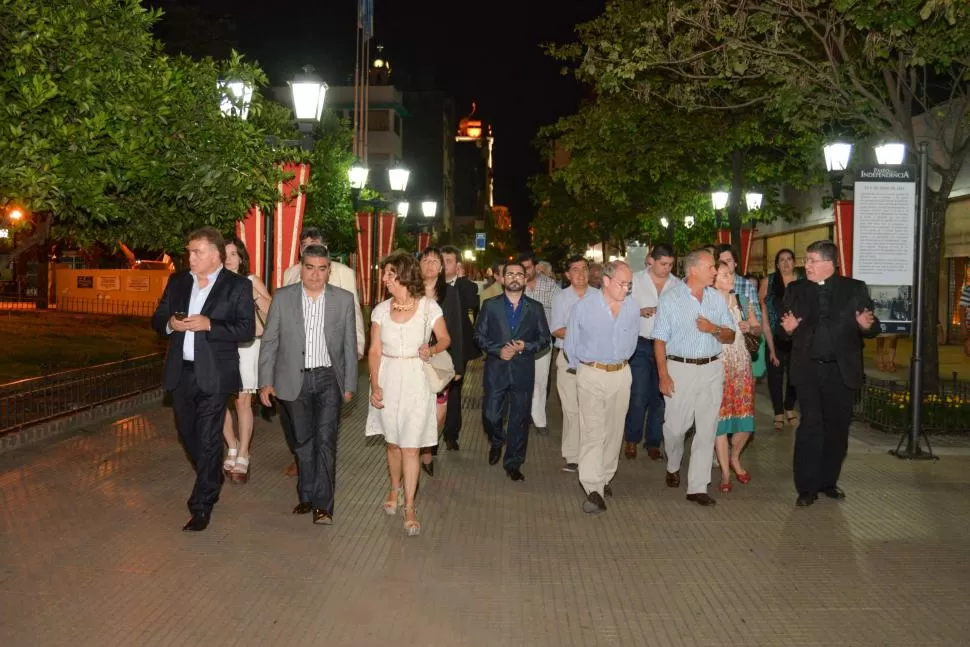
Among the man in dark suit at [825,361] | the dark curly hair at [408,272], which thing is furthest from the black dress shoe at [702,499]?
the dark curly hair at [408,272]

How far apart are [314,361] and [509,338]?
274cm

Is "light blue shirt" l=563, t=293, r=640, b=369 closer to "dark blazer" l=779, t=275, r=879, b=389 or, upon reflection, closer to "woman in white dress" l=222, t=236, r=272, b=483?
"dark blazer" l=779, t=275, r=879, b=389

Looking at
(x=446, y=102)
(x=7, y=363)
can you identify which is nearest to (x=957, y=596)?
(x=7, y=363)

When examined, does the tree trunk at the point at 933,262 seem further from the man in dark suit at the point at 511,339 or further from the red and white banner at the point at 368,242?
the red and white banner at the point at 368,242

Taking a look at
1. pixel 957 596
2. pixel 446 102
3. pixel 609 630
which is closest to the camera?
pixel 609 630

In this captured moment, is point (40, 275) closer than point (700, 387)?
No

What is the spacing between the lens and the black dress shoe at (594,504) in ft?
27.8

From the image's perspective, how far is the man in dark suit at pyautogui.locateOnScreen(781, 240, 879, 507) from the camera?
28.8ft

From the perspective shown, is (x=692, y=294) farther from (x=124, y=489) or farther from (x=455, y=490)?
(x=124, y=489)

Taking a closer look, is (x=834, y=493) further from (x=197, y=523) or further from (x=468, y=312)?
(x=197, y=523)

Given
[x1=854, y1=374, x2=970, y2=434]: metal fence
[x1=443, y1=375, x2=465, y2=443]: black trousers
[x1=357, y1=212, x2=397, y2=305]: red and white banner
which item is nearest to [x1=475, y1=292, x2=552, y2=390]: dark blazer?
[x1=443, y1=375, x2=465, y2=443]: black trousers

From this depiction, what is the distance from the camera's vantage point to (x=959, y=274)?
91.6ft

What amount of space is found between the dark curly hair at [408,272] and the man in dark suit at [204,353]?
108 cm

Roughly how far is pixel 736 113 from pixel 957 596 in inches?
701
